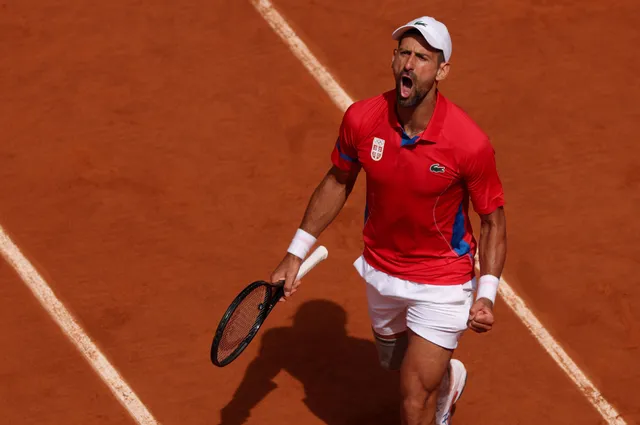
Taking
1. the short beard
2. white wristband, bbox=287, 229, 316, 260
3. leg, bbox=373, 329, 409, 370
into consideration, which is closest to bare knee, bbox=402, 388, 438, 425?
leg, bbox=373, 329, 409, 370

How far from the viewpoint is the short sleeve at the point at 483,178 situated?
279 inches

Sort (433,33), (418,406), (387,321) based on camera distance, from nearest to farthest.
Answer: (433,33)
(418,406)
(387,321)

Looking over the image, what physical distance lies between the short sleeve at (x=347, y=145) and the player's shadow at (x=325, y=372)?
76.5 inches

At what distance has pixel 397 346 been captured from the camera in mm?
8164

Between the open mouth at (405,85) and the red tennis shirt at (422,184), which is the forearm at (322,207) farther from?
the open mouth at (405,85)

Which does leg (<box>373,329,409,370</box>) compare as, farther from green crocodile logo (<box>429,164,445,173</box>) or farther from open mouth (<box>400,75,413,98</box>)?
open mouth (<box>400,75,413,98</box>)

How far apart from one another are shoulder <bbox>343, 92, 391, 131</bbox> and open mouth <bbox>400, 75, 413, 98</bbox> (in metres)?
0.34

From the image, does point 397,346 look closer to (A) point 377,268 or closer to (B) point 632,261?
(A) point 377,268

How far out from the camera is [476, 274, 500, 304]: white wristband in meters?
7.31

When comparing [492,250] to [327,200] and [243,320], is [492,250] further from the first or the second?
[243,320]

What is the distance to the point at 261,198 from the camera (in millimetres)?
9852

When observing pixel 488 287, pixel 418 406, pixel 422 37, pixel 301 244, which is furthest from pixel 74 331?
pixel 422 37

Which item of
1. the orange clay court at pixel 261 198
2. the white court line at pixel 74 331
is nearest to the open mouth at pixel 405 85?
the orange clay court at pixel 261 198

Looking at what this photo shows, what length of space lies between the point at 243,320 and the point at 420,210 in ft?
4.62
